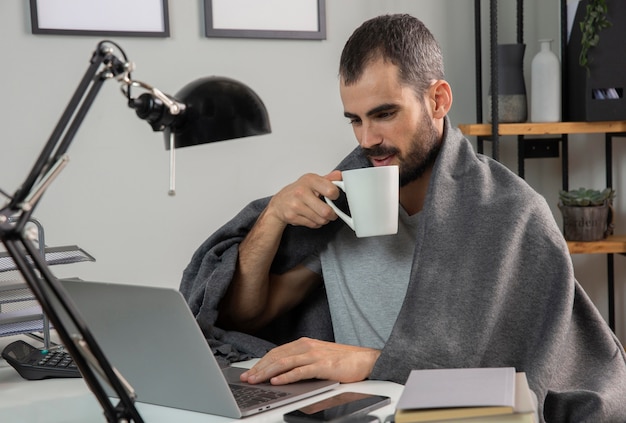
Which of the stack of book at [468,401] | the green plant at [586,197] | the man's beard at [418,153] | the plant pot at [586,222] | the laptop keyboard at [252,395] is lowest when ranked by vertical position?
the plant pot at [586,222]

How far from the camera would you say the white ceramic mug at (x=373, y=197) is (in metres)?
1.20

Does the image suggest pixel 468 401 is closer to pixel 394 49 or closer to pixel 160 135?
pixel 394 49

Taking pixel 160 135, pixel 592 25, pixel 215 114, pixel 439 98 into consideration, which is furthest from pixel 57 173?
pixel 592 25

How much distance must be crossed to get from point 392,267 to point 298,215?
199 mm

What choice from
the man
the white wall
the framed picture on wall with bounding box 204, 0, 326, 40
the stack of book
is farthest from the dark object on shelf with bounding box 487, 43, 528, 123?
the stack of book

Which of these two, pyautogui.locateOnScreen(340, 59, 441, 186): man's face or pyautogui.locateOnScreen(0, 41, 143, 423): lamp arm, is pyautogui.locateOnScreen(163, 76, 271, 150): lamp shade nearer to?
pyautogui.locateOnScreen(0, 41, 143, 423): lamp arm

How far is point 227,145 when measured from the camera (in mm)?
2564

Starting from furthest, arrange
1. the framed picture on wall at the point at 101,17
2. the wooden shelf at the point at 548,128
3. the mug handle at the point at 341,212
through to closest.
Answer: the wooden shelf at the point at 548,128 < the framed picture on wall at the point at 101,17 < the mug handle at the point at 341,212

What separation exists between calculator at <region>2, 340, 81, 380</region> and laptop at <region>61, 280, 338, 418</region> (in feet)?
0.81

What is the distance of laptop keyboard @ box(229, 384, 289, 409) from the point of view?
1027 mm

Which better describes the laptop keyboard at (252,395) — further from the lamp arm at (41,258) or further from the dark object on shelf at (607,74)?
the dark object on shelf at (607,74)

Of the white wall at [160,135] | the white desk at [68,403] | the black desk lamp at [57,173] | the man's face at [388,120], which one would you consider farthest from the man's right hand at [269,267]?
the white wall at [160,135]

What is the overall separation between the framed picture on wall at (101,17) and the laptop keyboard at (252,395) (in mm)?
1532

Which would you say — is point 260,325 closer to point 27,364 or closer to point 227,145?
point 27,364
